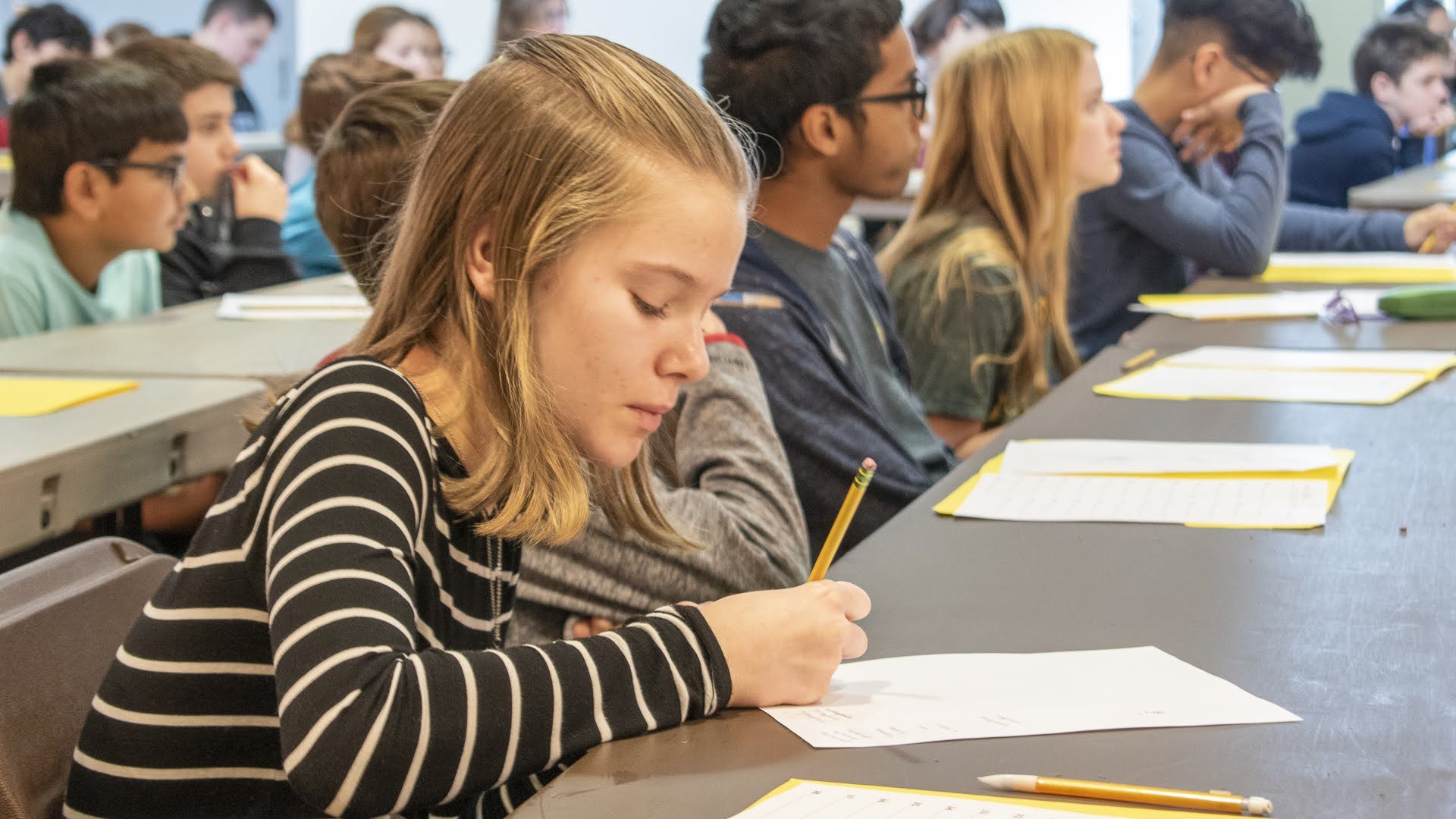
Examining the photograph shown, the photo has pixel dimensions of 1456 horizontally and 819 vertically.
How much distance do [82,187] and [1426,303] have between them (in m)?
2.15

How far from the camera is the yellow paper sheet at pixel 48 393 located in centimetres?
164

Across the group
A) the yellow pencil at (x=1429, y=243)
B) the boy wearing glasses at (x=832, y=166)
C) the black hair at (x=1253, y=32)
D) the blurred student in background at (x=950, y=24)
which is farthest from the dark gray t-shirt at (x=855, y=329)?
the blurred student in background at (x=950, y=24)

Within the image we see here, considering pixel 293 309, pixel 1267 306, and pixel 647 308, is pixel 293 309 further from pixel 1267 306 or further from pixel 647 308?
pixel 647 308

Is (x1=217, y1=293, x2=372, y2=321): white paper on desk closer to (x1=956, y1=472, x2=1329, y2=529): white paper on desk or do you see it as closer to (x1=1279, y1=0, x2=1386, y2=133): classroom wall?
(x1=956, y1=472, x2=1329, y2=529): white paper on desk

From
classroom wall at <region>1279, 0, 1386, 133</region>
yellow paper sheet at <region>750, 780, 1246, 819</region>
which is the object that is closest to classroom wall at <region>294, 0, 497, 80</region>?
classroom wall at <region>1279, 0, 1386, 133</region>

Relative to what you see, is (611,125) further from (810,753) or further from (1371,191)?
(1371,191)

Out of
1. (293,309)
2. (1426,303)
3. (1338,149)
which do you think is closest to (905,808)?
(1426,303)

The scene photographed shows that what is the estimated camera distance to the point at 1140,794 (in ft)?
2.15

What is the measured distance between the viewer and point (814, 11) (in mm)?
1751

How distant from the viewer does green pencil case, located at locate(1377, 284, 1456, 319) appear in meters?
2.19

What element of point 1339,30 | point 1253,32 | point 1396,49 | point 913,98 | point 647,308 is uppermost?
point 1339,30

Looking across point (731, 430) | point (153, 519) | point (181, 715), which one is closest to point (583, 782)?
point (181, 715)

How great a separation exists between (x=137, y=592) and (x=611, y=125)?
0.47m

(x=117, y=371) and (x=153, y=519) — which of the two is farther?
(x=153, y=519)
